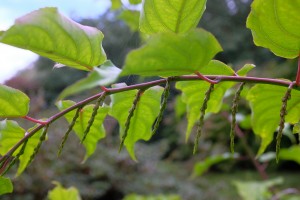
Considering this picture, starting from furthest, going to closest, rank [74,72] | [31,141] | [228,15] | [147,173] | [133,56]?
[228,15] → [74,72] → [147,173] → [31,141] → [133,56]

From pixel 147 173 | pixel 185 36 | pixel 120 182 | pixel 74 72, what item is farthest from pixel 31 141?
pixel 74 72

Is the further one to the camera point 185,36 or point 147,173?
point 147,173

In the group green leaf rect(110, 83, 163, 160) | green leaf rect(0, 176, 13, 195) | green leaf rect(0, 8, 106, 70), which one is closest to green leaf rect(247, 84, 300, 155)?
green leaf rect(110, 83, 163, 160)

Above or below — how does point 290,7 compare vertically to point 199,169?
above

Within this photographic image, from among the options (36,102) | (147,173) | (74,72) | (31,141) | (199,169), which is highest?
(31,141)

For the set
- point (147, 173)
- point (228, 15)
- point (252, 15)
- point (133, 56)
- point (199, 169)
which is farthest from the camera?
point (228, 15)

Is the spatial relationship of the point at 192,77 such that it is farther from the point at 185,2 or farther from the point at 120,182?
the point at 120,182
